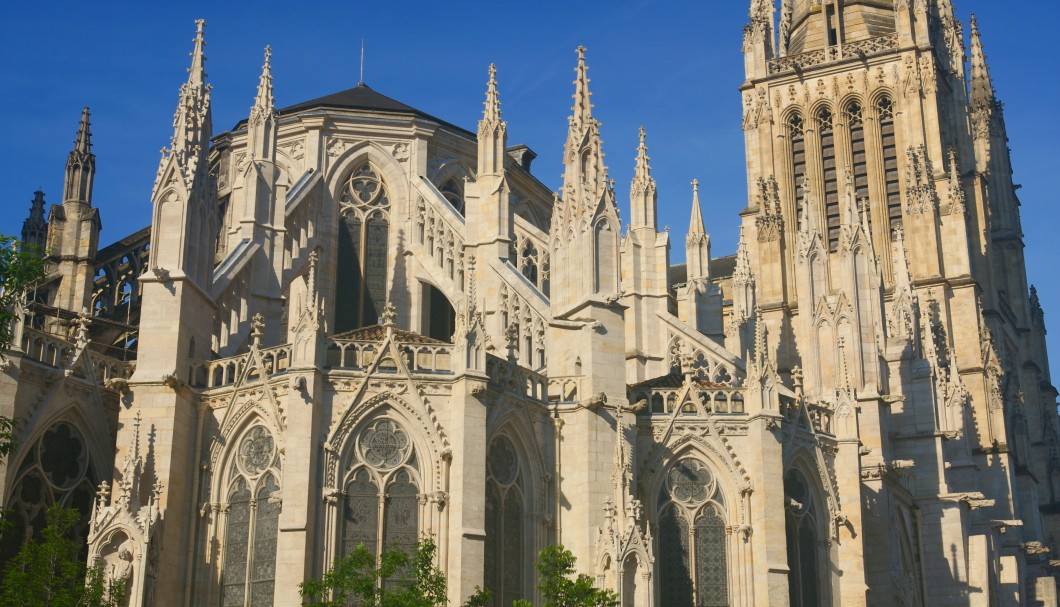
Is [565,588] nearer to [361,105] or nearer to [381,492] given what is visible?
[381,492]

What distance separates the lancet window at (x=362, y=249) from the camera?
42.9m

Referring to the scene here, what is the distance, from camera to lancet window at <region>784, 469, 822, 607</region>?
3412 centimetres

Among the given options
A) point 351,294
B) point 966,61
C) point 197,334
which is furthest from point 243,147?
point 966,61

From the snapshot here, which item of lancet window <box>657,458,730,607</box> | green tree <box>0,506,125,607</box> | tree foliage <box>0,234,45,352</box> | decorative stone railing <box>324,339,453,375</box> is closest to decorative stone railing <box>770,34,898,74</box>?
lancet window <box>657,458,730,607</box>

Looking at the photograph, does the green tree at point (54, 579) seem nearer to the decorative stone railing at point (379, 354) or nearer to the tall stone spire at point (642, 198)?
the decorative stone railing at point (379, 354)

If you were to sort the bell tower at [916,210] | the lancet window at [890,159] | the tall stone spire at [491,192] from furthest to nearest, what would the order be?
the lancet window at [890,159], the bell tower at [916,210], the tall stone spire at [491,192]

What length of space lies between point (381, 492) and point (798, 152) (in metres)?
41.9

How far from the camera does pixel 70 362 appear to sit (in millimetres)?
31672

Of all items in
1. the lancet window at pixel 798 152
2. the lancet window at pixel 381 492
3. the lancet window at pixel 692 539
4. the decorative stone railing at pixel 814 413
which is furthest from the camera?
the lancet window at pixel 798 152

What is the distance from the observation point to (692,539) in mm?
33500

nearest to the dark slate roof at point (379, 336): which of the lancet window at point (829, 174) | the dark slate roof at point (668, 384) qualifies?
the dark slate roof at point (668, 384)

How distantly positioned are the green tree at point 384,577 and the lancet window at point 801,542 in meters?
8.82

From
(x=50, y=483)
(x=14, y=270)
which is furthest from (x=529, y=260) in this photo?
(x=14, y=270)

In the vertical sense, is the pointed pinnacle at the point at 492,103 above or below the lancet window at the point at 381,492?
above
